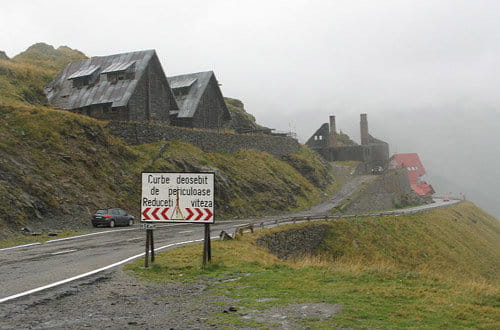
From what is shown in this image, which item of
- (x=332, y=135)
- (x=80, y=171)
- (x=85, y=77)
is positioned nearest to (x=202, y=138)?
(x=85, y=77)

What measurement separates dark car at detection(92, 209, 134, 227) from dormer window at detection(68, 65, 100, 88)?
22736mm

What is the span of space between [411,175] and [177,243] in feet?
308

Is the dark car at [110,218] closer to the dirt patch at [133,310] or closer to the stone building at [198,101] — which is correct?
the dirt patch at [133,310]

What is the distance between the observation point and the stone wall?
39.8m

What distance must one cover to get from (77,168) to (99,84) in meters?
17.8

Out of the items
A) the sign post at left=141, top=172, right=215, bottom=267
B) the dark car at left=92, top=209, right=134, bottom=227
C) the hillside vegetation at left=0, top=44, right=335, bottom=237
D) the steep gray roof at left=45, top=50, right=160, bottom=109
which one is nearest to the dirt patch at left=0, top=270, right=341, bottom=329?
the sign post at left=141, top=172, right=215, bottom=267

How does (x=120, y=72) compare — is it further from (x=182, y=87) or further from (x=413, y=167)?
(x=413, y=167)

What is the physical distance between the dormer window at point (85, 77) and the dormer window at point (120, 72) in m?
1.78

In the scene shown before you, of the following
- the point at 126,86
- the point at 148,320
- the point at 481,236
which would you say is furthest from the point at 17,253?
the point at 481,236

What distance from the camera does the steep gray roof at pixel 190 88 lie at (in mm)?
53281

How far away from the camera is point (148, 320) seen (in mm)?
7680

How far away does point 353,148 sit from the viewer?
7975 cm

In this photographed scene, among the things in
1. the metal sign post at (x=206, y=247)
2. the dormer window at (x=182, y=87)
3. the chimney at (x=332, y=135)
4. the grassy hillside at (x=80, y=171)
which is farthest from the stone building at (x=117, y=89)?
the chimney at (x=332, y=135)

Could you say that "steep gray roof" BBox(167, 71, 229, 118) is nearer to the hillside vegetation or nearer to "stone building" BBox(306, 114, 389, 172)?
the hillside vegetation
